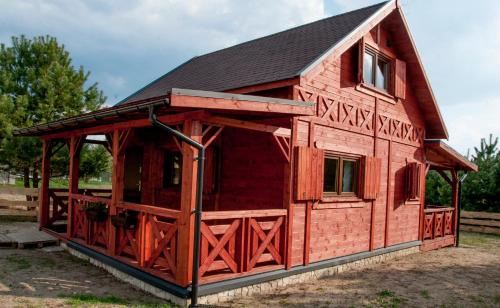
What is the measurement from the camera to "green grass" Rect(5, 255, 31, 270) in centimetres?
755

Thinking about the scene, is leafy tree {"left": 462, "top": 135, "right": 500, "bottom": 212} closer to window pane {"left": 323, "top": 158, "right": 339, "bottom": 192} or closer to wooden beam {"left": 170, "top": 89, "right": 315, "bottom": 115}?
window pane {"left": 323, "top": 158, "right": 339, "bottom": 192}

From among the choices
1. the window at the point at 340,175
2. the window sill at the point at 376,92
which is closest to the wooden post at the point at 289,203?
the window at the point at 340,175

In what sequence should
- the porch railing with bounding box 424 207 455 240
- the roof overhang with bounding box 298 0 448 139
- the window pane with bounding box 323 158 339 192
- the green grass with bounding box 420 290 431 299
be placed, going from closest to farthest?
the green grass with bounding box 420 290 431 299, the roof overhang with bounding box 298 0 448 139, the window pane with bounding box 323 158 339 192, the porch railing with bounding box 424 207 455 240

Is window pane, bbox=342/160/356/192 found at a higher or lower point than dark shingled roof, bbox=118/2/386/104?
lower

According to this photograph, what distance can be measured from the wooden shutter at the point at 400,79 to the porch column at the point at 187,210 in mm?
6395

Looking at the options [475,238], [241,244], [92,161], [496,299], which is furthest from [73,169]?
[475,238]

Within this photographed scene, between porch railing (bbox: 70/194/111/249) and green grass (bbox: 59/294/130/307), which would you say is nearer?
green grass (bbox: 59/294/130/307)

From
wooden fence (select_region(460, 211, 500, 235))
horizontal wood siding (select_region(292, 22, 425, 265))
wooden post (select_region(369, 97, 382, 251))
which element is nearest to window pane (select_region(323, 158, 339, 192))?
horizontal wood siding (select_region(292, 22, 425, 265))

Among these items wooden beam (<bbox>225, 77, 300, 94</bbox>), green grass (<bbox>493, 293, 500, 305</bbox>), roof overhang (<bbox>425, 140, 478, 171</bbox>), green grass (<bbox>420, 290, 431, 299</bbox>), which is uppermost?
wooden beam (<bbox>225, 77, 300, 94</bbox>)

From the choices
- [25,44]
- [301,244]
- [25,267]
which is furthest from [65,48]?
[301,244]

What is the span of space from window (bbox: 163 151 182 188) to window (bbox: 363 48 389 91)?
4.90 meters

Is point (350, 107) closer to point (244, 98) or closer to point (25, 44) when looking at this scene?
point (244, 98)

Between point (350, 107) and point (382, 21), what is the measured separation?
9.08ft

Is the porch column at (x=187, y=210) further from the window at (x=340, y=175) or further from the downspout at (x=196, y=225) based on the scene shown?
the window at (x=340, y=175)
